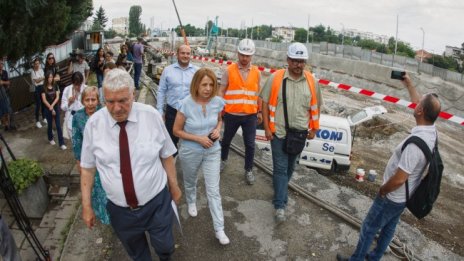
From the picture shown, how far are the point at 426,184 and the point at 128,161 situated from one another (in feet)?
8.10

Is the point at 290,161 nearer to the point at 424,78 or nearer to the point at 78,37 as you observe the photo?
the point at 78,37

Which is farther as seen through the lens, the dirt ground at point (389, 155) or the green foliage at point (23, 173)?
the dirt ground at point (389, 155)

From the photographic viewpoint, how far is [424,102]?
2807 mm

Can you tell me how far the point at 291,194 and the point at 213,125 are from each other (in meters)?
1.82

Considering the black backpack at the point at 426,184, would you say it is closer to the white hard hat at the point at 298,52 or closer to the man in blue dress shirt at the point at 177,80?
the white hard hat at the point at 298,52

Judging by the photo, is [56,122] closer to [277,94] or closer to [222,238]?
[222,238]

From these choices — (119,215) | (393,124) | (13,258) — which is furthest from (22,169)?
(393,124)

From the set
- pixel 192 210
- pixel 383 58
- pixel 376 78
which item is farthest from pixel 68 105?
pixel 383 58

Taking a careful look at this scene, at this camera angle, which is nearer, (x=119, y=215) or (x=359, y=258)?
(x=119, y=215)

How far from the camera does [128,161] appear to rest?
2.33 meters

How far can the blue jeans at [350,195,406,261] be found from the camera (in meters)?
3.04

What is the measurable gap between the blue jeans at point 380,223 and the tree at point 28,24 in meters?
6.01

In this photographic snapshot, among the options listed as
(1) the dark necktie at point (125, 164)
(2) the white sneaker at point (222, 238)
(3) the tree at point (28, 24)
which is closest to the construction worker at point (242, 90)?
Result: (2) the white sneaker at point (222, 238)

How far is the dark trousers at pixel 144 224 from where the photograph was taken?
253cm
